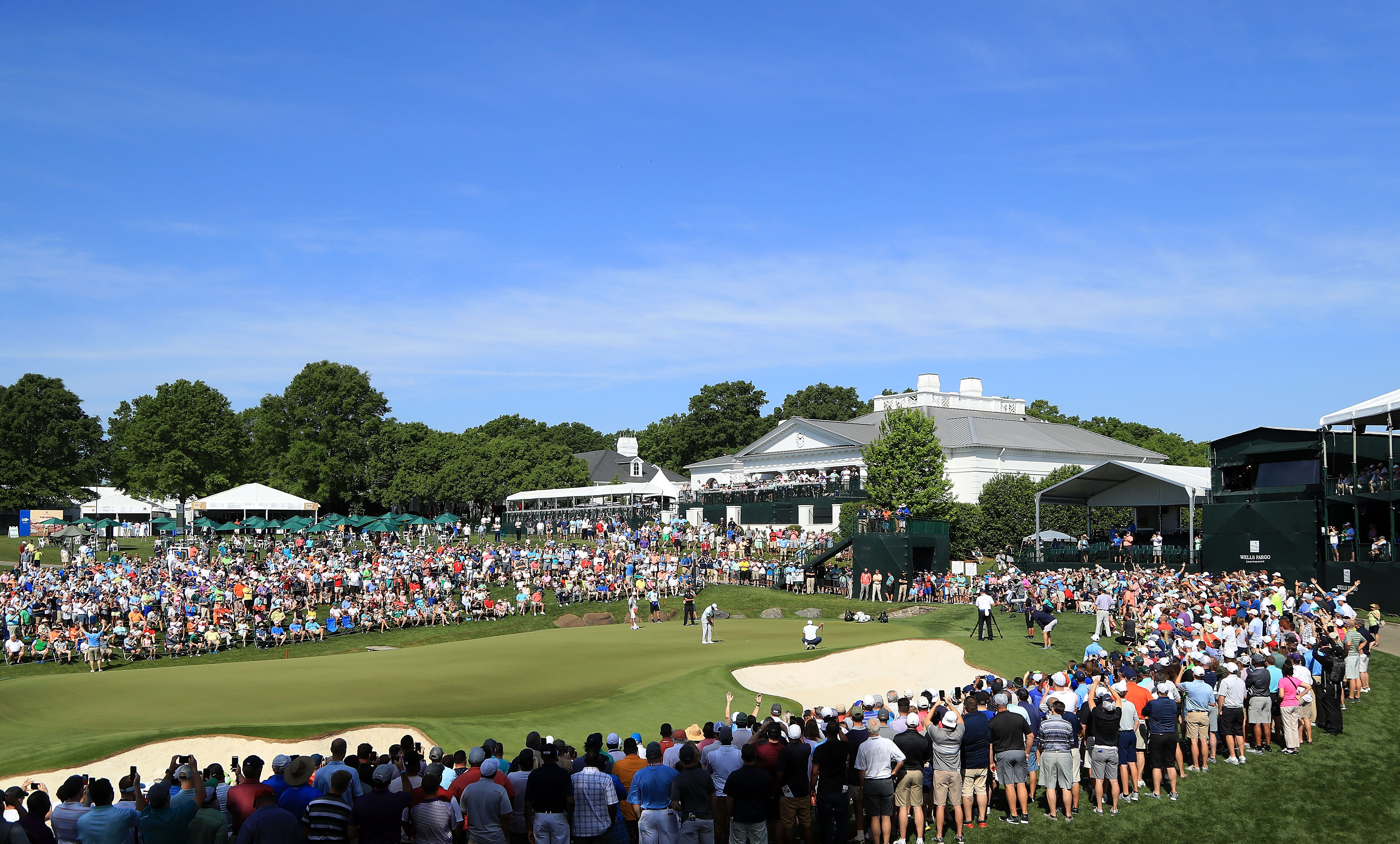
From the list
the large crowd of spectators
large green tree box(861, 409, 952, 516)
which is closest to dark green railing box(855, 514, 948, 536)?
the large crowd of spectators

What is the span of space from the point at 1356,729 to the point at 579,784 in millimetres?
15823

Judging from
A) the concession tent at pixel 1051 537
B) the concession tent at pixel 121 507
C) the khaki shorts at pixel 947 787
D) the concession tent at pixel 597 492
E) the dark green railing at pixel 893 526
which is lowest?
the khaki shorts at pixel 947 787

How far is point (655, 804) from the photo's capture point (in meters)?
10.7

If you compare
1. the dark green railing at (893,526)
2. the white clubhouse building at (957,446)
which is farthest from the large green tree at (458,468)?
the dark green railing at (893,526)

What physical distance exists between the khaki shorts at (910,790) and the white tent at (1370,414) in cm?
2811

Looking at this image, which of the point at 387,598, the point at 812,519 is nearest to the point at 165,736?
the point at 387,598

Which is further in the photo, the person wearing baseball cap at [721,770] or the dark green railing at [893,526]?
the dark green railing at [893,526]

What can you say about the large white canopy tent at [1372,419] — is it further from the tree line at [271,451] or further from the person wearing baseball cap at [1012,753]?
the tree line at [271,451]

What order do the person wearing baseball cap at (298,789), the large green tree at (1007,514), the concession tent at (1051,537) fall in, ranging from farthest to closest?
the large green tree at (1007,514) < the concession tent at (1051,537) < the person wearing baseball cap at (298,789)

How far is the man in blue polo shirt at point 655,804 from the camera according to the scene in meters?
10.6

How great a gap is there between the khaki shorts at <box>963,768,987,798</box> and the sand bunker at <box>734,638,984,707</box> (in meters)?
7.60

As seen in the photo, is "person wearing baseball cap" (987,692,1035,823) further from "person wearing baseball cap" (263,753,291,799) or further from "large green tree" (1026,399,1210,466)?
"large green tree" (1026,399,1210,466)

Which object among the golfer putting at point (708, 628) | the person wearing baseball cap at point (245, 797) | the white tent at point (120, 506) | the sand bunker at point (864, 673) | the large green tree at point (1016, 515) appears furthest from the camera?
the white tent at point (120, 506)

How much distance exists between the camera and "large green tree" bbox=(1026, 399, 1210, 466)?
95562mm
